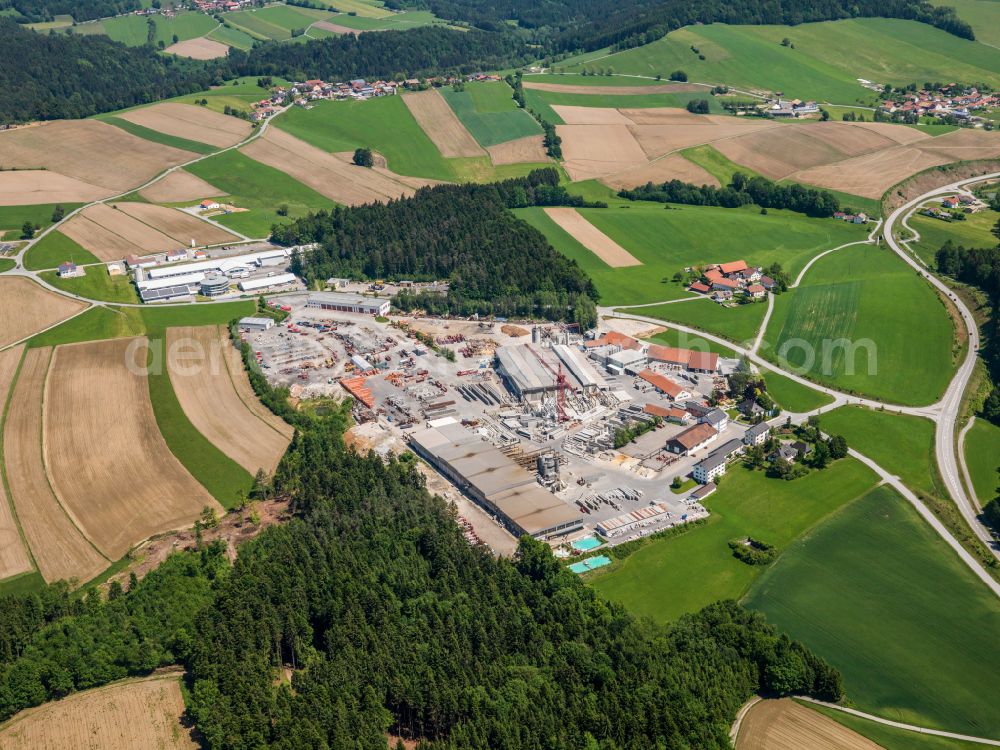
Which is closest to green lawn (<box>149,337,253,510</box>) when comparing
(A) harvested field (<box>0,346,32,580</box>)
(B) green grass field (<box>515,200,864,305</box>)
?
(A) harvested field (<box>0,346,32,580</box>)

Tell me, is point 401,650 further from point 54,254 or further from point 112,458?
point 54,254

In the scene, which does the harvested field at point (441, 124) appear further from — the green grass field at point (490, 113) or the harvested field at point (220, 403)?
the harvested field at point (220, 403)

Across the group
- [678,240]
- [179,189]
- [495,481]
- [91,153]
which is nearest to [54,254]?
[179,189]

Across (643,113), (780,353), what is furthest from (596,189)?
(780,353)

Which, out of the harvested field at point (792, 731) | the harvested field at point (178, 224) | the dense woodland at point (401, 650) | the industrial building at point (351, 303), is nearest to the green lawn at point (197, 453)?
the dense woodland at point (401, 650)

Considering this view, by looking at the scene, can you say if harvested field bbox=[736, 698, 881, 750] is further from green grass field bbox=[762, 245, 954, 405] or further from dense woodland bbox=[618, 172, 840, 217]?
dense woodland bbox=[618, 172, 840, 217]

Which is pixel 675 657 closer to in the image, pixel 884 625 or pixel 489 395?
pixel 884 625
